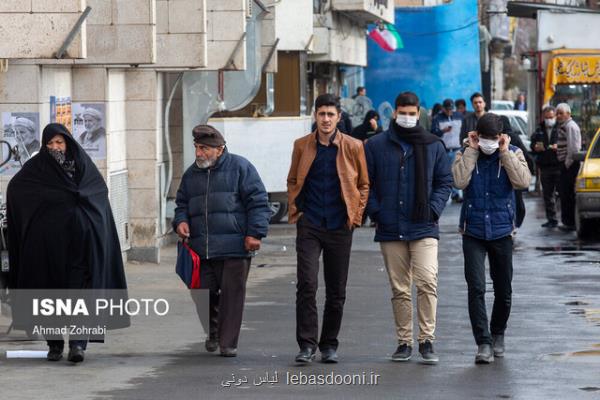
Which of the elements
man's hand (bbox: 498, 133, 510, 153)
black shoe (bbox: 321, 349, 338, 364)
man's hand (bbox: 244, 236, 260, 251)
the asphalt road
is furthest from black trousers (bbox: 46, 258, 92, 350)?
man's hand (bbox: 498, 133, 510, 153)

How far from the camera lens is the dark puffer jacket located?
1162cm

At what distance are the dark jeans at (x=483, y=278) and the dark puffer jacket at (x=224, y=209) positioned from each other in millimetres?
1467

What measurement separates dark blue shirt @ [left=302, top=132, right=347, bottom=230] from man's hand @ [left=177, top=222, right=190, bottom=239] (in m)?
0.87

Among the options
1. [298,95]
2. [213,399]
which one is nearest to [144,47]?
[213,399]

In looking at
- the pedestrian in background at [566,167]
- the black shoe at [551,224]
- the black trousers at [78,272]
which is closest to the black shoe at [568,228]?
the pedestrian in background at [566,167]

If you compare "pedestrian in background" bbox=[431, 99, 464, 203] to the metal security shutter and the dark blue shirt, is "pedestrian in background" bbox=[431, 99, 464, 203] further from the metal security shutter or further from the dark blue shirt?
the dark blue shirt

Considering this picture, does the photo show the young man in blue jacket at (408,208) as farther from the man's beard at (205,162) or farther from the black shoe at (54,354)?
the black shoe at (54,354)

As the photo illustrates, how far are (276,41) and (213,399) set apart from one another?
49.3ft

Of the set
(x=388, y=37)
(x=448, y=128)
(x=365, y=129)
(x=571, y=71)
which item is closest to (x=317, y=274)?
(x=365, y=129)

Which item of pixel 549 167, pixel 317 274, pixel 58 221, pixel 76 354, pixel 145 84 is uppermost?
pixel 145 84

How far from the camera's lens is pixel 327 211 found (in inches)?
449

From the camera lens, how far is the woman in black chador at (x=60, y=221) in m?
11.5

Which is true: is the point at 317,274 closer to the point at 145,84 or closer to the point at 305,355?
the point at 305,355

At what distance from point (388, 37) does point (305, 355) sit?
31495 mm
